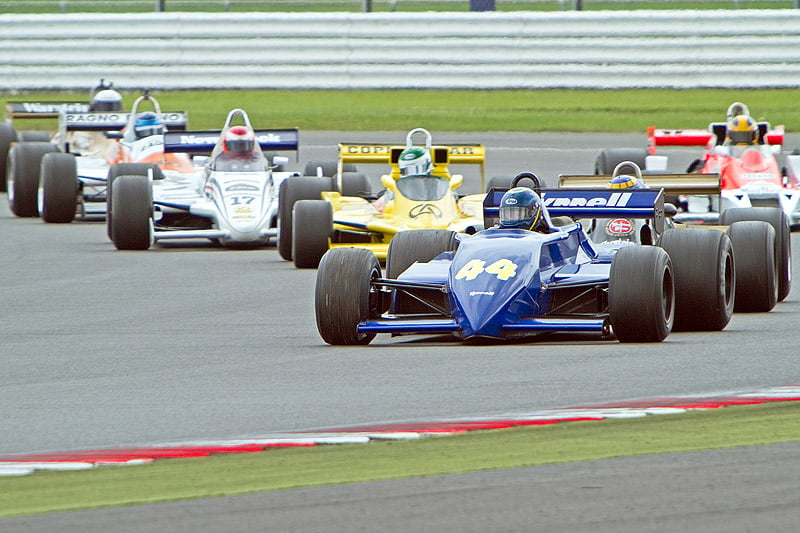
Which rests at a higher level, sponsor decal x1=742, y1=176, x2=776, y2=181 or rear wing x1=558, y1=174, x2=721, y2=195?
rear wing x1=558, y1=174, x2=721, y2=195

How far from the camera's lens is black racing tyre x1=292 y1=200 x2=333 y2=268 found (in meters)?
16.6

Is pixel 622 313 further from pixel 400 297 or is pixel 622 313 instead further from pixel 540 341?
pixel 400 297

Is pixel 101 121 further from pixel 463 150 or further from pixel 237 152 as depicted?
pixel 463 150

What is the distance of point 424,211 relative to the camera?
56.7 feet

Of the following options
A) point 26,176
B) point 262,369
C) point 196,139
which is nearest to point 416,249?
point 262,369

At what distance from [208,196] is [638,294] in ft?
32.0

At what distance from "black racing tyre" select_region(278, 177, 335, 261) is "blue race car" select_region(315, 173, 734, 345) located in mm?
5545

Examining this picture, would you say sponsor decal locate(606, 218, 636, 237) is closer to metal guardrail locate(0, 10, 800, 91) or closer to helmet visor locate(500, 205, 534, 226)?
helmet visor locate(500, 205, 534, 226)

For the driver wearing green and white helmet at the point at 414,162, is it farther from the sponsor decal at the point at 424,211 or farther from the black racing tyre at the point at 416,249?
the black racing tyre at the point at 416,249

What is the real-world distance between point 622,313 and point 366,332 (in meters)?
1.68

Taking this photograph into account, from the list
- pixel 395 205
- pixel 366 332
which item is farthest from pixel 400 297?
pixel 395 205

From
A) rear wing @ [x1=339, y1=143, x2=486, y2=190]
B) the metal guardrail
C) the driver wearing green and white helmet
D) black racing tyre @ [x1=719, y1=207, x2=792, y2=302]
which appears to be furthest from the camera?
the metal guardrail

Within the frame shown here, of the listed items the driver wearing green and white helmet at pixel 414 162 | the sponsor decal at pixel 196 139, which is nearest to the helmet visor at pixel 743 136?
the driver wearing green and white helmet at pixel 414 162

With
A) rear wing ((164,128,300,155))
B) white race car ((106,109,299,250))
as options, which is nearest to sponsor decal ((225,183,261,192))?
white race car ((106,109,299,250))
